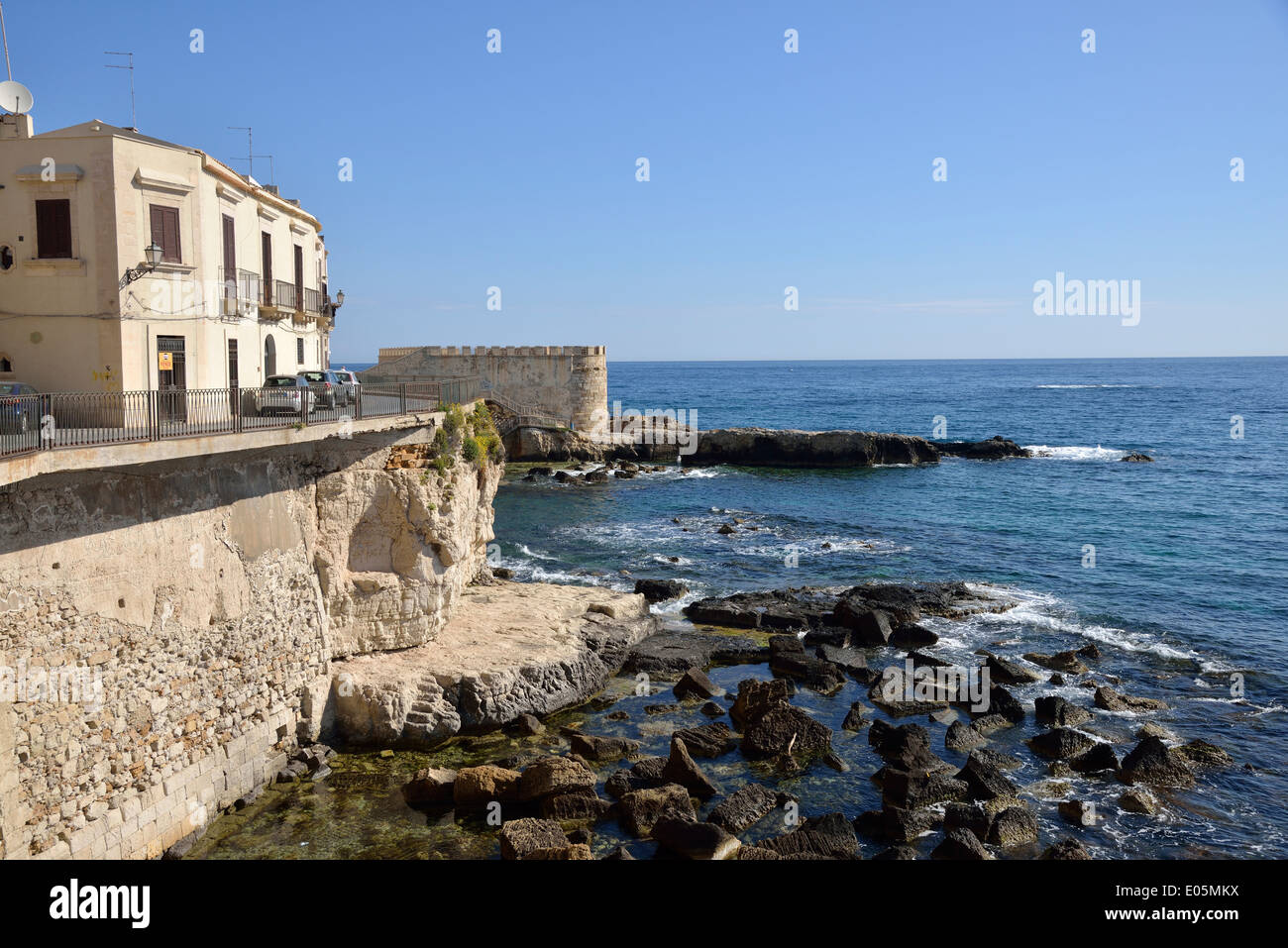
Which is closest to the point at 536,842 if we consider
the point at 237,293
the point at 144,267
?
the point at 144,267

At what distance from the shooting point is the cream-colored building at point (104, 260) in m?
15.0

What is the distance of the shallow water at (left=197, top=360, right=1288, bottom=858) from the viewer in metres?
14.9

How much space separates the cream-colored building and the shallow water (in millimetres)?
8014

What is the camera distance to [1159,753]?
16984 mm

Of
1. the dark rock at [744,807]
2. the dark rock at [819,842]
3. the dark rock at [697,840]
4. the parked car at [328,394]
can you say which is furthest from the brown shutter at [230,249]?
the dark rock at [819,842]

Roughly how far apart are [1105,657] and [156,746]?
21626 millimetres

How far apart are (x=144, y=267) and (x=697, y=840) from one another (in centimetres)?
1319

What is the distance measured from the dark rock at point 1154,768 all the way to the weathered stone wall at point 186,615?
14256mm

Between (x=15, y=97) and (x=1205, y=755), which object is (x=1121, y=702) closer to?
(x=1205, y=755)

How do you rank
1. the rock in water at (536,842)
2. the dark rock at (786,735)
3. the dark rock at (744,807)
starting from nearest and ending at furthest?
the rock in water at (536,842), the dark rock at (744,807), the dark rock at (786,735)

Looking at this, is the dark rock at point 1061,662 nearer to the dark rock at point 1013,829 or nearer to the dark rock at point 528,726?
the dark rock at point 1013,829
